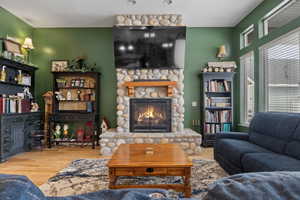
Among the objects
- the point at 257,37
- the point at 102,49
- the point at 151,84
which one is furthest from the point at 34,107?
the point at 257,37

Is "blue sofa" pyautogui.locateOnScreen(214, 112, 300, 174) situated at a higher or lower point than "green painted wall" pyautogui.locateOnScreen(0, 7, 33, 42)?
lower

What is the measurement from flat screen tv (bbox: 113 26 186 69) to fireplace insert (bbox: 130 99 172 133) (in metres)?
0.84

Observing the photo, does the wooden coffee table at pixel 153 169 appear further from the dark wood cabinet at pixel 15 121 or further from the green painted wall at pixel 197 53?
the green painted wall at pixel 197 53

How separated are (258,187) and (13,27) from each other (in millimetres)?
5823

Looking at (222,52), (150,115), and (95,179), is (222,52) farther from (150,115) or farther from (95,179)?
(95,179)

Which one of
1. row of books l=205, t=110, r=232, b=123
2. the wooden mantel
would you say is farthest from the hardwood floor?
the wooden mantel

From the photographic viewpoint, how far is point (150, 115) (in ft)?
15.9

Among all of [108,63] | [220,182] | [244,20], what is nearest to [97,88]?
[108,63]

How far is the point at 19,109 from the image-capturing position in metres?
4.46

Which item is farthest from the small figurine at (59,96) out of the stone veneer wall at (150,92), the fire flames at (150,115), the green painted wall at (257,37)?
the green painted wall at (257,37)

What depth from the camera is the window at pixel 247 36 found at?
4737mm

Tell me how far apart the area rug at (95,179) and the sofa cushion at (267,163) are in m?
0.62

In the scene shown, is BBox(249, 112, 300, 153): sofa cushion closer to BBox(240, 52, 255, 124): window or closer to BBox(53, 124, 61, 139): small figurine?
BBox(240, 52, 255, 124): window

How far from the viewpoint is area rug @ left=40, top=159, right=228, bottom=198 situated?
2549mm
